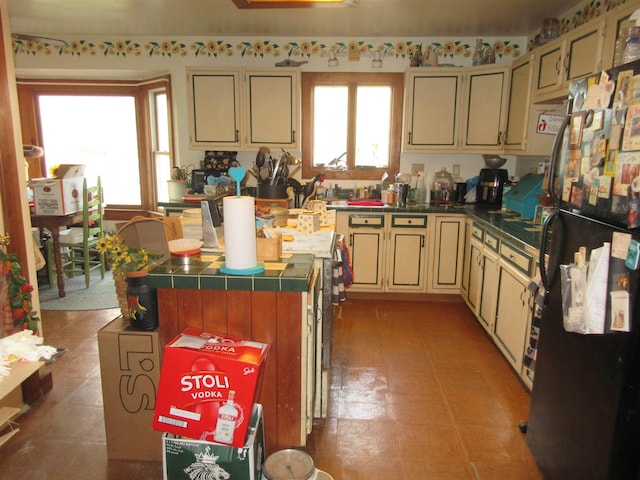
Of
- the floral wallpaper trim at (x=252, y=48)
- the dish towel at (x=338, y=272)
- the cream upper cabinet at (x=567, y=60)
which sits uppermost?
the floral wallpaper trim at (x=252, y=48)

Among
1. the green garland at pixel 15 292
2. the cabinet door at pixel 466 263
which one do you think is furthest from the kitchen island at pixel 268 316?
the cabinet door at pixel 466 263

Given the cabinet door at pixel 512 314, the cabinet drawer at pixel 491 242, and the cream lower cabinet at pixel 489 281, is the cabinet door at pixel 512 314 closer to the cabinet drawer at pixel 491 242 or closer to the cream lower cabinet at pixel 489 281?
the cream lower cabinet at pixel 489 281

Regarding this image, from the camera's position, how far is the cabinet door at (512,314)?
8.99 ft

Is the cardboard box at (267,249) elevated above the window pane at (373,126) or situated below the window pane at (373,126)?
below

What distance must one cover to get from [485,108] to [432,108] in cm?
49

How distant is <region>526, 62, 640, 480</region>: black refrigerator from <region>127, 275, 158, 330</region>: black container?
1719 millimetres

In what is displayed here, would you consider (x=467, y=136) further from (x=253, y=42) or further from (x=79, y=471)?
(x=79, y=471)


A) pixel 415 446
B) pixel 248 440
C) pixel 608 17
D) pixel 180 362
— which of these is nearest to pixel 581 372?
pixel 415 446

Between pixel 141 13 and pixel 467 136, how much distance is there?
316 cm

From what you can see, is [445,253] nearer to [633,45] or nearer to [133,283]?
[633,45]

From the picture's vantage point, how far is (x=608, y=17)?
2.52 metres

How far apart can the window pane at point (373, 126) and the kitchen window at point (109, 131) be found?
2180 mm

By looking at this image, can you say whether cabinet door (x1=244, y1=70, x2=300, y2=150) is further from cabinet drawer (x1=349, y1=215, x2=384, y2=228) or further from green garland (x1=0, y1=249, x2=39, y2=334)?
green garland (x1=0, y1=249, x2=39, y2=334)

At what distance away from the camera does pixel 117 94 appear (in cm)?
527
